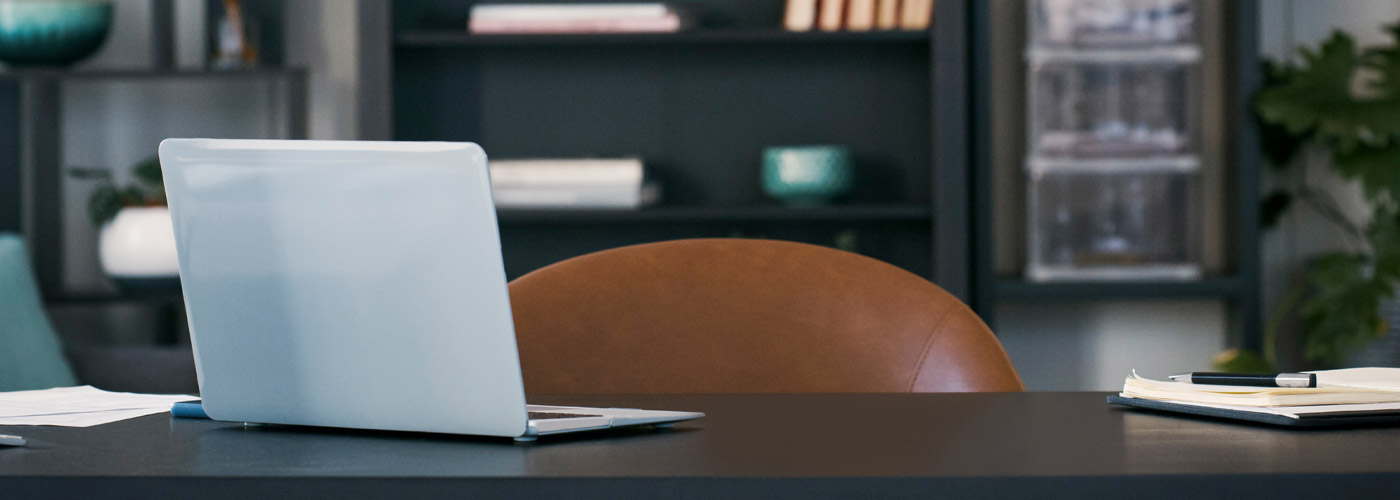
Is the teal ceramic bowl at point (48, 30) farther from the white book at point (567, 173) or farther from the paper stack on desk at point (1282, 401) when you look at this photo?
the paper stack on desk at point (1282, 401)

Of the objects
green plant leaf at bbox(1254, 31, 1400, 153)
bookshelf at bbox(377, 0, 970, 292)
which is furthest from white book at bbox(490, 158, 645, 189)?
green plant leaf at bbox(1254, 31, 1400, 153)

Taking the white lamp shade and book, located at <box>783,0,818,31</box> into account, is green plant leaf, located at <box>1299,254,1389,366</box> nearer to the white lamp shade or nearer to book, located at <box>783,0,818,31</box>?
book, located at <box>783,0,818,31</box>

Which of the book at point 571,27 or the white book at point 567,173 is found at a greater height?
the book at point 571,27

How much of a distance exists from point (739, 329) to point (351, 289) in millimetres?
598

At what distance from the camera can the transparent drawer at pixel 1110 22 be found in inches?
112

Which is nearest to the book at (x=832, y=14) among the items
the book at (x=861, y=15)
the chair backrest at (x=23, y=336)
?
the book at (x=861, y=15)

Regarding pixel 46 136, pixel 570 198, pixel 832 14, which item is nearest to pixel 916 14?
pixel 832 14

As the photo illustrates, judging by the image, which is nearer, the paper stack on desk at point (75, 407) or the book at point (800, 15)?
the paper stack on desk at point (75, 407)

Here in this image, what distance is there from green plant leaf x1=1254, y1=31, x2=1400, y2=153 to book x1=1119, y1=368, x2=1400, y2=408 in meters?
2.09

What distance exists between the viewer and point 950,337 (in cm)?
115

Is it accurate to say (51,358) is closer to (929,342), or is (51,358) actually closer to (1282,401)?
(929,342)

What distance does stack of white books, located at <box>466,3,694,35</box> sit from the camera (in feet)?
9.20

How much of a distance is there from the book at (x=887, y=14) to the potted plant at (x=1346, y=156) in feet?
2.61

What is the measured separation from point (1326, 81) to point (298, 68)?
89.2 inches
